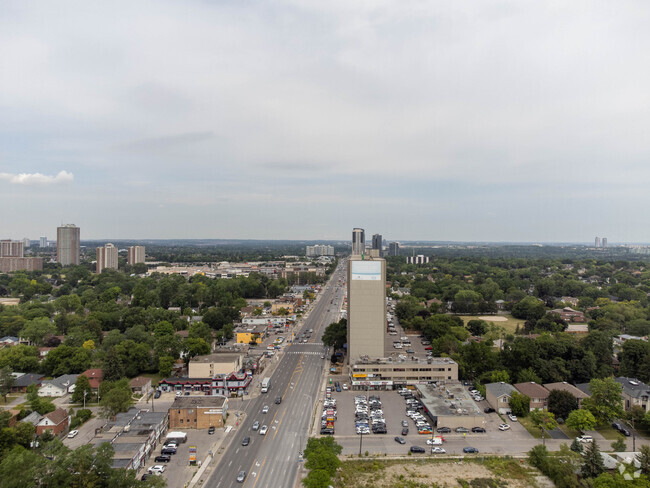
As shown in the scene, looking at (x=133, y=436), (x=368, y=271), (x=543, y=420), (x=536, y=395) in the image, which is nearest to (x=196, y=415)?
(x=133, y=436)

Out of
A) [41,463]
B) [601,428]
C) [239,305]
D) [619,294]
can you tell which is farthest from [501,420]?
[619,294]

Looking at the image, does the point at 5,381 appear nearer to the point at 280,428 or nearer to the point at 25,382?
the point at 25,382

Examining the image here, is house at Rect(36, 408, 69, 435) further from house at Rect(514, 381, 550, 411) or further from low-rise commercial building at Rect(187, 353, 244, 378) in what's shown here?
house at Rect(514, 381, 550, 411)

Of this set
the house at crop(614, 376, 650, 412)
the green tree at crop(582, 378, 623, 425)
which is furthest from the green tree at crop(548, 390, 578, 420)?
the house at crop(614, 376, 650, 412)

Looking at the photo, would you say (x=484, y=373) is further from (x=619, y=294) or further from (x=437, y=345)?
(x=619, y=294)

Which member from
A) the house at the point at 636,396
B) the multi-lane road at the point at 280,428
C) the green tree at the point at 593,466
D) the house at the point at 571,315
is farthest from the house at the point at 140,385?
the house at the point at 571,315
